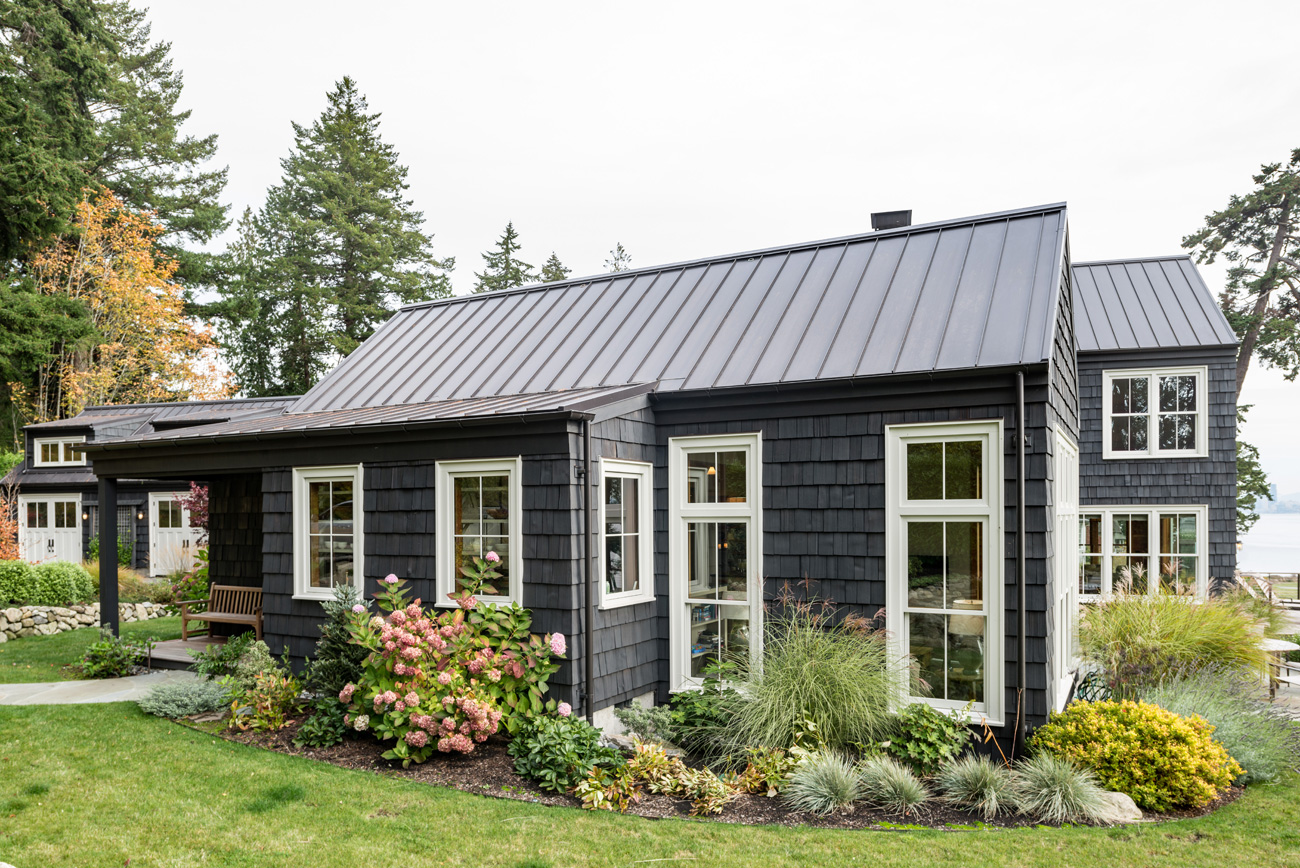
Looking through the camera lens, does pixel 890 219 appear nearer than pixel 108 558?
No

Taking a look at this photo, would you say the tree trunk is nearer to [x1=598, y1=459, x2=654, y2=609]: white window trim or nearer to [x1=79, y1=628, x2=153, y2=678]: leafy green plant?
[x1=598, y1=459, x2=654, y2=609]: white window trim

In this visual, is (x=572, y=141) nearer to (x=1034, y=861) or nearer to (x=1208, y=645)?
(x=1208, y=645)

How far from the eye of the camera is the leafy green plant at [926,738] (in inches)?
238

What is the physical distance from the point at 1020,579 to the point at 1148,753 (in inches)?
57.9

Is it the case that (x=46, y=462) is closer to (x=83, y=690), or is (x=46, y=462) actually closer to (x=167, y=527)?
(x=167, y=527)

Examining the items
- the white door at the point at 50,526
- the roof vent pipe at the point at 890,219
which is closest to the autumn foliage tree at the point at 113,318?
the white door at the point at 50,526

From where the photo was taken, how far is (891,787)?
5523 mm

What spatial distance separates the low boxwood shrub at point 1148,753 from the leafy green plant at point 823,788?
1.67 meters

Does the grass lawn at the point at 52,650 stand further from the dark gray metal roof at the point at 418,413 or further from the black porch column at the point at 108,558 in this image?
the dark gray metal roof at the point at 418,413

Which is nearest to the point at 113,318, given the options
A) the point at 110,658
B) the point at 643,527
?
the point at 110,658

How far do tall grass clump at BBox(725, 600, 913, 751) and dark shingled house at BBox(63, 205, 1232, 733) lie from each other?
0.54 metres

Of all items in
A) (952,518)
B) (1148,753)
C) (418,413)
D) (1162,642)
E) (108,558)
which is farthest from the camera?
(108,558)

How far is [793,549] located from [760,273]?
12.7 ft

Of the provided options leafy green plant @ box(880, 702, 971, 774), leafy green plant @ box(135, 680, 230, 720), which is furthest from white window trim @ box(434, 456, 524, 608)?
leafy green plant @ box(880, 702, 971, 774)
